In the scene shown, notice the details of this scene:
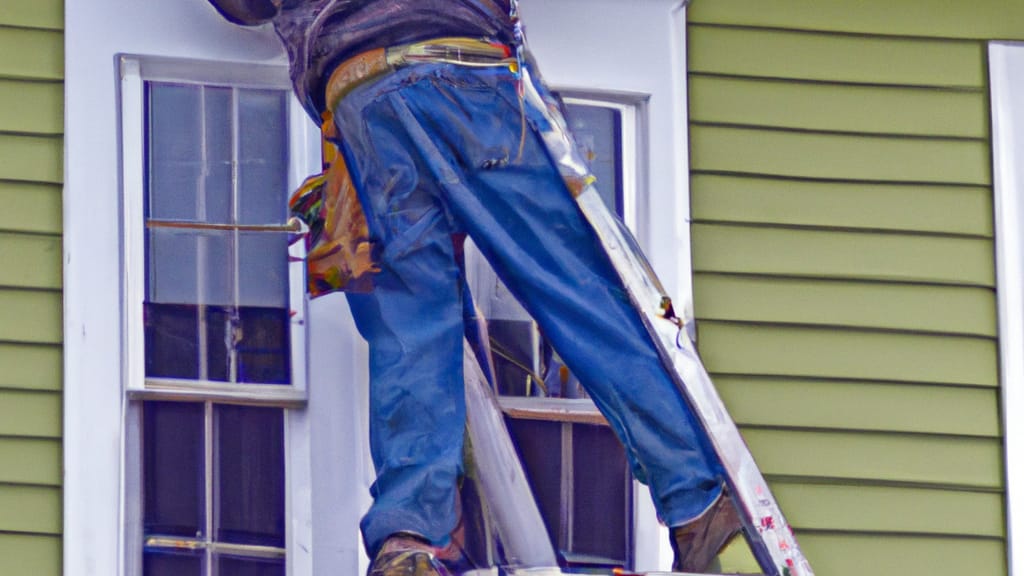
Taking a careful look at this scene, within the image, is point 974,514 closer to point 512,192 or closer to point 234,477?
point 512,192

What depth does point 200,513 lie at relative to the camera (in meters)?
4.97

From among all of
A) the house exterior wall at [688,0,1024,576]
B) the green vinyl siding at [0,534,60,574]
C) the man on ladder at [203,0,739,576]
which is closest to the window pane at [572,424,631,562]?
the house exterior wall at [688,0,1024,576]

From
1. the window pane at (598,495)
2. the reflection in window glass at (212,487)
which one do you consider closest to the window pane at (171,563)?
the reflection in window glass at (212,487)

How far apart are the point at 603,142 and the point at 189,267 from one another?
1125 millimetres

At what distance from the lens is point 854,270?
17.5 feet

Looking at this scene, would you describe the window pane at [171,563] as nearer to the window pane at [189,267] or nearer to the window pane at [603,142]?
the window pane at [189,267]

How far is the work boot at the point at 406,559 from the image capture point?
4.30 metres

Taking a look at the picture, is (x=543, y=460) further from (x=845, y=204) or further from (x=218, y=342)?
(x=845, y=204)

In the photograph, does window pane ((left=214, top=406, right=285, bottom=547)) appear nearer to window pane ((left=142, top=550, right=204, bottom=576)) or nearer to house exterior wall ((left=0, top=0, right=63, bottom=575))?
window pane ((left=142, top=550, right=204, bottom=576))

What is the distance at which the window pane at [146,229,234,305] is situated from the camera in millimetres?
5059

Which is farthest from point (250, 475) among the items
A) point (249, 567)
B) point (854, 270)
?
point (854, 270)

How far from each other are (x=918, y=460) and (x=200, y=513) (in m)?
1.85

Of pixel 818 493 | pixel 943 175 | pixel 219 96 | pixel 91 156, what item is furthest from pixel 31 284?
pixel 943 175

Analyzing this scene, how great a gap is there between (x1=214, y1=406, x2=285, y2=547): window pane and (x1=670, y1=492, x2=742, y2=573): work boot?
40.8 inches
